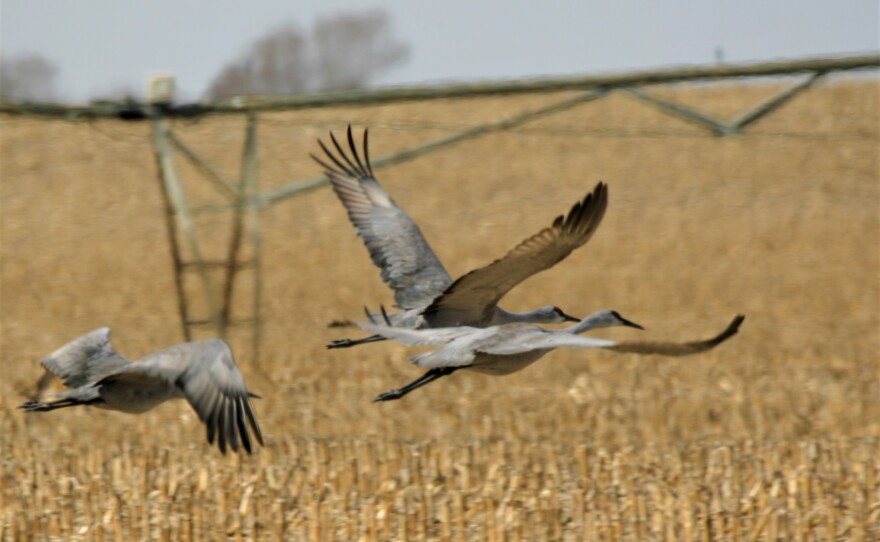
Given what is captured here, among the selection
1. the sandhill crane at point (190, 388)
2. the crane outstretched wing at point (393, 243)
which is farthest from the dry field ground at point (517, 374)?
the sandhill crane at point (190, 388)

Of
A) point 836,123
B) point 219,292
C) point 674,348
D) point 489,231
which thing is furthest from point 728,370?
point 836,123

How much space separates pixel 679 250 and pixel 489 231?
401 centimetres

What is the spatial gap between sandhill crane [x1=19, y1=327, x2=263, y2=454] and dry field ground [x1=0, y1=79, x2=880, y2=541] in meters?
1.32

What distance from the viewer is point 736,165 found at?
31.3m

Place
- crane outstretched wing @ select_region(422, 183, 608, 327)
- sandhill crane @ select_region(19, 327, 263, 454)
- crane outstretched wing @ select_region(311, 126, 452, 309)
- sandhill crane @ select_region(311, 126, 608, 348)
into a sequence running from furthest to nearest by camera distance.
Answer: crane outstretched wing @ select_region(311, 126, 452, 309), sandhill crane @ select_region(311, 126, 608, 348), crane outstretched wing @ select_region(422, 183, 608, 327), sandhill crane @ select_region(19, 327, 263, 454)

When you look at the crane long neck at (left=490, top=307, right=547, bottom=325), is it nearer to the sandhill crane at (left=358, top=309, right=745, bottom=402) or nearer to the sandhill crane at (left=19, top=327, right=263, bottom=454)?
the sandhill crane at (left=358, top=309, right=745, bottom=402)

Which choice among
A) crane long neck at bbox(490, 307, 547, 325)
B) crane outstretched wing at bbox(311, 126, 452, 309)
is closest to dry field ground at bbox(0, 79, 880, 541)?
crane long neck at bbox(490, 307, 547, 325)

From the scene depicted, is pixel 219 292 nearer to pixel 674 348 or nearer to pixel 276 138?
pixel 276 138

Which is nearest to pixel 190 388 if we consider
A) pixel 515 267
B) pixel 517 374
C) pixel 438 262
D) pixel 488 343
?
pixel 488 343

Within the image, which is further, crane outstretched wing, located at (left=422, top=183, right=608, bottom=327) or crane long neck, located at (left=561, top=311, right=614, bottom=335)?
crane long neck, located at (left=561, top=311, right=614, bottom=335)

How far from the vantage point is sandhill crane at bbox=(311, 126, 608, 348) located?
19.6 ft

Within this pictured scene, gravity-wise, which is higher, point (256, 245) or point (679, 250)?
point (256, 245)

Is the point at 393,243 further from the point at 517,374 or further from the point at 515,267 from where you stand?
the point at 517,374

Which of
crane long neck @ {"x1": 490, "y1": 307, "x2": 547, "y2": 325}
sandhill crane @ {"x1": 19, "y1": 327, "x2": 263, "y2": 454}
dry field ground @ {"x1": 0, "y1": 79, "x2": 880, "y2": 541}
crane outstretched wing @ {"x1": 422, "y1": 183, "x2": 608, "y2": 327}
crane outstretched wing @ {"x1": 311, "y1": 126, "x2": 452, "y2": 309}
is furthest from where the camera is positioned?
crane outstretched wing @ {"x1": 311, "y1": 126, "x2": 452, "y2": 309}
